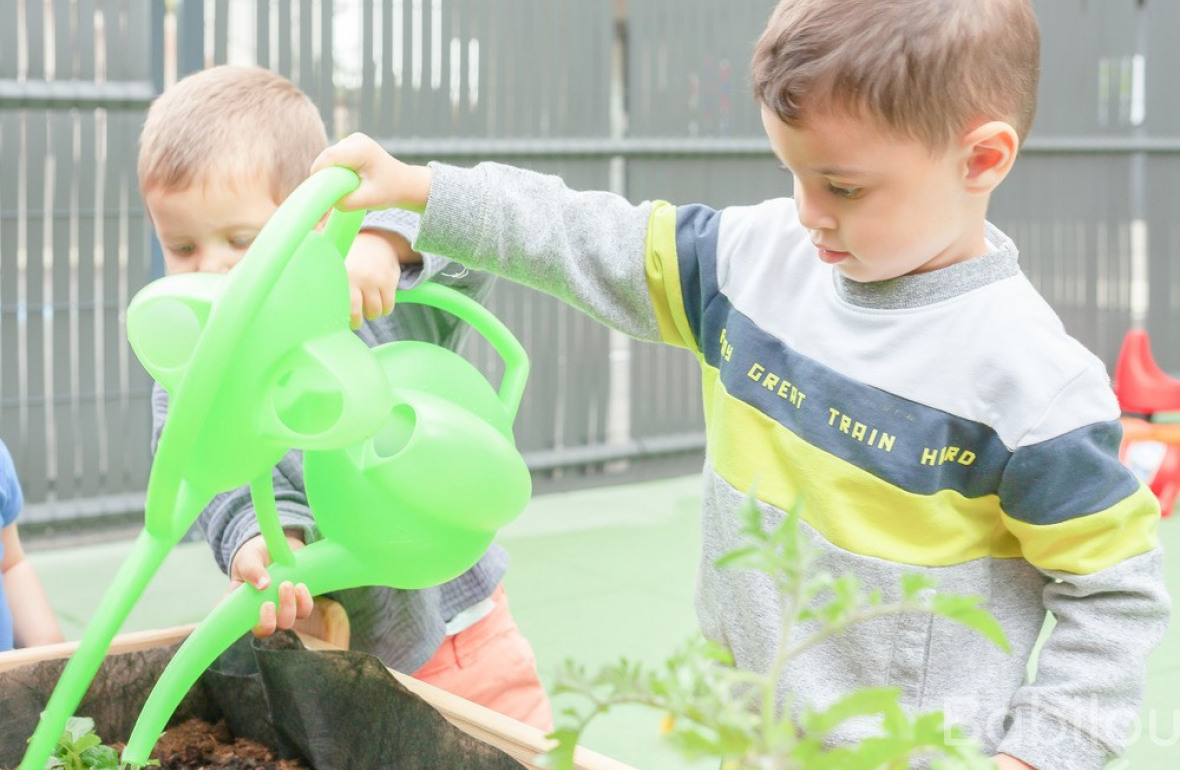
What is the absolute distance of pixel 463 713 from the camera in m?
0.93

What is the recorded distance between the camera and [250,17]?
318cm

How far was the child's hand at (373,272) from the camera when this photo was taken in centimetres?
96

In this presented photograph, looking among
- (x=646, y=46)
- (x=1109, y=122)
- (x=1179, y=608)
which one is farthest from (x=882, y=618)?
(x=1109, y=122)

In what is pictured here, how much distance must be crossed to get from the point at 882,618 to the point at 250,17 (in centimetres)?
264

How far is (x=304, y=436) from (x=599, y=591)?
1930 millimetres

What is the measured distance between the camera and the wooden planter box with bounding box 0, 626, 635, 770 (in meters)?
0.85

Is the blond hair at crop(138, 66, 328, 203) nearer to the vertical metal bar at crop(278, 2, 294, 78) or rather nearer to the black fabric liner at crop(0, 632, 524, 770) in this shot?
the black fabric liner at crop(0, 632, 524, 770)

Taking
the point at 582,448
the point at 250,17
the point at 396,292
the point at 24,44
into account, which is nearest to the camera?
the point at 396,292

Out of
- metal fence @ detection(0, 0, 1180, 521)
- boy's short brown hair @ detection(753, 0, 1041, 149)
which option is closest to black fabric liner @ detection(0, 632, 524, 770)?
boy's short brown hair @ detection(753, 0, 1041, 149)

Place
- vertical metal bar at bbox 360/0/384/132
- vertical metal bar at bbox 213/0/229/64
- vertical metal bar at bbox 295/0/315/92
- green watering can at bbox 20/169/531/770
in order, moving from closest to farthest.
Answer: green watering can at bbox 20/169/531/770, vertical metal bar at bbox 213/0/229/64, vertical metal bar at bbox 295/0/315/92, vertical metal bar at bbox 360/0/384/132

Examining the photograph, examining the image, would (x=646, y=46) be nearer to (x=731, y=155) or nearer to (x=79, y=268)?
(x=731, y=155)

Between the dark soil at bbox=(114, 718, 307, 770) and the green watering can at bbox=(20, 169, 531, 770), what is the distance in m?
0.11

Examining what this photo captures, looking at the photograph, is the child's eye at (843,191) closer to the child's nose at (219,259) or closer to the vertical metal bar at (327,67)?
the child's nose at (219,259)

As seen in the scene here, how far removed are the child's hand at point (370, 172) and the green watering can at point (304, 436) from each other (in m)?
0.01
